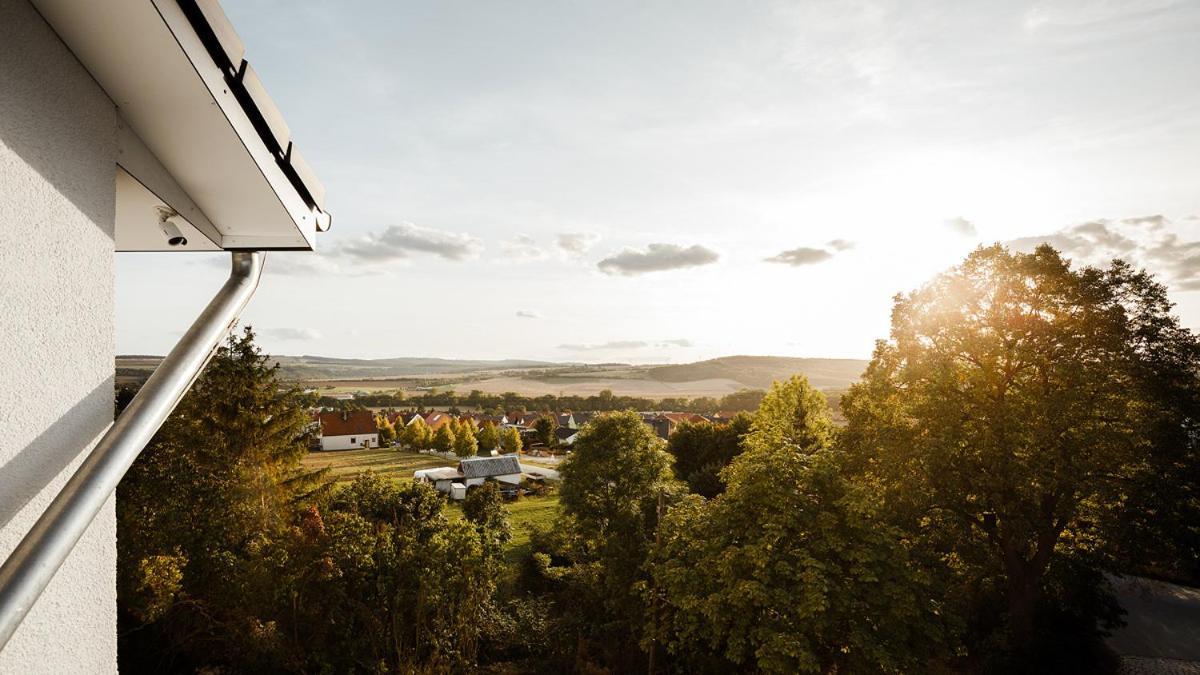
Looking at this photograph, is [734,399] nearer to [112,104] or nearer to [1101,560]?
[1101,560]

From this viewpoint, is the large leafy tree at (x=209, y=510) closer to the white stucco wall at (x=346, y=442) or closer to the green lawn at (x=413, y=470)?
the green lawn at (x=413, y=470)

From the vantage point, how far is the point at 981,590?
14070 millimetres

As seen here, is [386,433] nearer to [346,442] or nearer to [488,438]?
[346,442]

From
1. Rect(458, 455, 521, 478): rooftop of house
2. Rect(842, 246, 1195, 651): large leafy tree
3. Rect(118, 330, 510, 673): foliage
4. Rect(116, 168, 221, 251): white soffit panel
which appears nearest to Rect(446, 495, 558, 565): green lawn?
Rect(458, 455, 521, 478): rooftop of house

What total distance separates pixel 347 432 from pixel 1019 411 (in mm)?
64909

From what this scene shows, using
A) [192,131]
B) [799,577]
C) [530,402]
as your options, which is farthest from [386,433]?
[192,131]

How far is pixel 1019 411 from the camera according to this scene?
11.3 meters

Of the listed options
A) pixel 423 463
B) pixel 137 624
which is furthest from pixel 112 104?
pixel 423 463

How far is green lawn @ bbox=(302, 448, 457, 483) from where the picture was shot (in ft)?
146

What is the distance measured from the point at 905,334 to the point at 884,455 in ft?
10.1

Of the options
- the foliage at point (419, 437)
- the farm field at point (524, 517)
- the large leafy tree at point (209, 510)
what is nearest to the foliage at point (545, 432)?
the foliage at point (419, 437)

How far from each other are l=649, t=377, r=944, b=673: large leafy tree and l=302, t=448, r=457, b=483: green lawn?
34113 mm

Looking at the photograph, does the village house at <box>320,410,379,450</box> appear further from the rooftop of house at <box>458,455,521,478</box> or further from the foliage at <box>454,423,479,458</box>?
the rooftop of house at <box>458,455,521,478</box>

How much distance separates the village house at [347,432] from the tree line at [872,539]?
52.3 m
